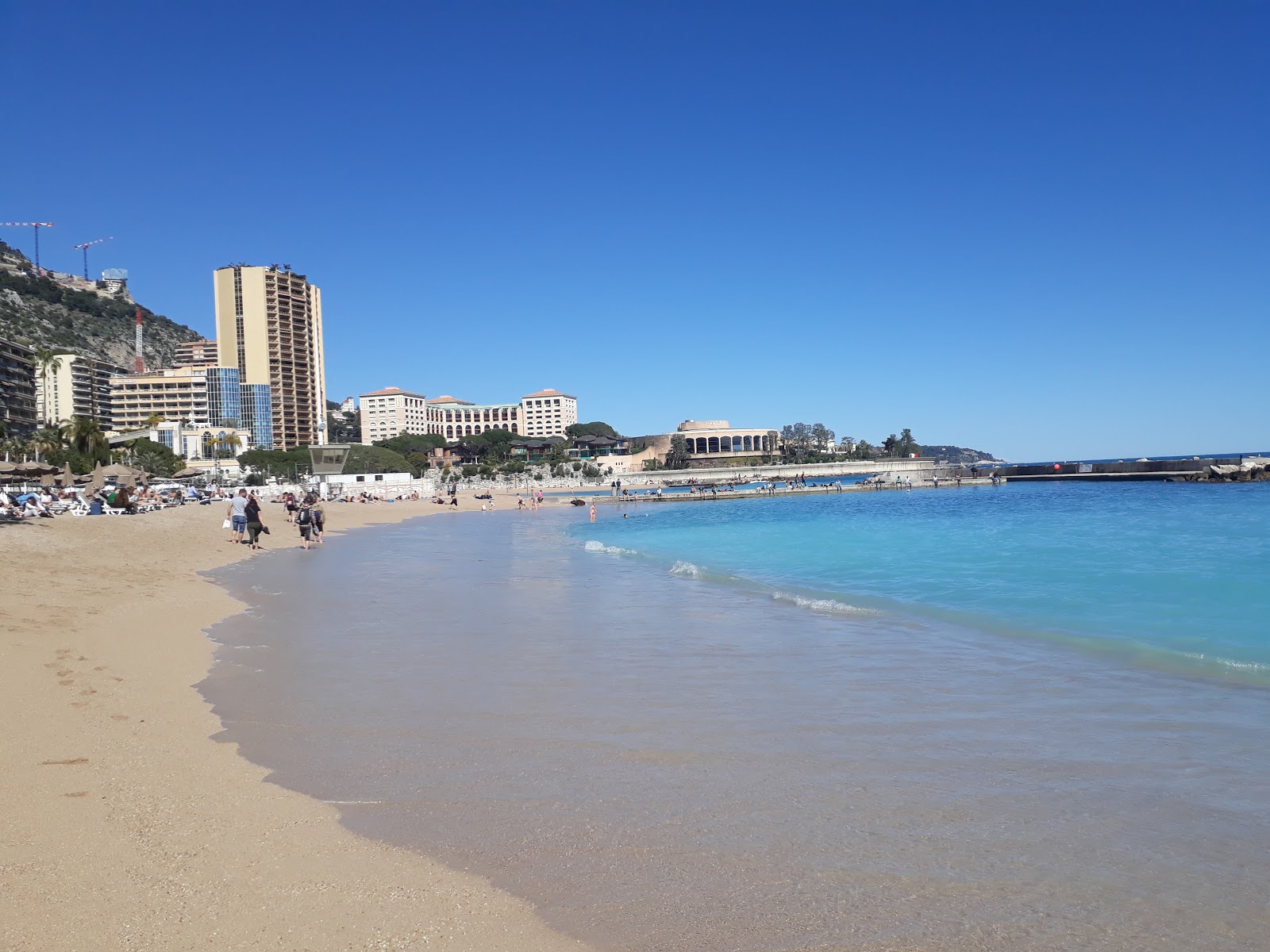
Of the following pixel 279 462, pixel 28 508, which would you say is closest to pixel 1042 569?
pixel 28 508

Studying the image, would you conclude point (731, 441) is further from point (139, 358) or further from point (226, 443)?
point (139, 358)

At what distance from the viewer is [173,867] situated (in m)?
3.47

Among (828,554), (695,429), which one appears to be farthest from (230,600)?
(695,429)

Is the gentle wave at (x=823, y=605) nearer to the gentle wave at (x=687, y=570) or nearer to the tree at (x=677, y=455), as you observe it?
the gentle wave at (x=687, y=570)

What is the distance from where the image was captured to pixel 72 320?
500 ft

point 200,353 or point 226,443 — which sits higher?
point 200,353

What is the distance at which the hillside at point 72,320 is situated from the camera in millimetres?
135000

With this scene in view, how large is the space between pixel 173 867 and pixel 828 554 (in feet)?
64.7

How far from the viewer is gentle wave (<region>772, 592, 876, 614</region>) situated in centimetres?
1175

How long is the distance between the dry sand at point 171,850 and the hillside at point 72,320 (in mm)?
140781

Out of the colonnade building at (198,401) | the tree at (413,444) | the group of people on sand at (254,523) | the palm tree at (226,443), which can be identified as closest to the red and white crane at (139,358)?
the colonnade building at (198,401)

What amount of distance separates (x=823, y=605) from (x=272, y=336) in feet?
442

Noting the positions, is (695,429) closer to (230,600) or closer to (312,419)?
(312,419)

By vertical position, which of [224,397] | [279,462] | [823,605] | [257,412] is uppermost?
[224,397]
